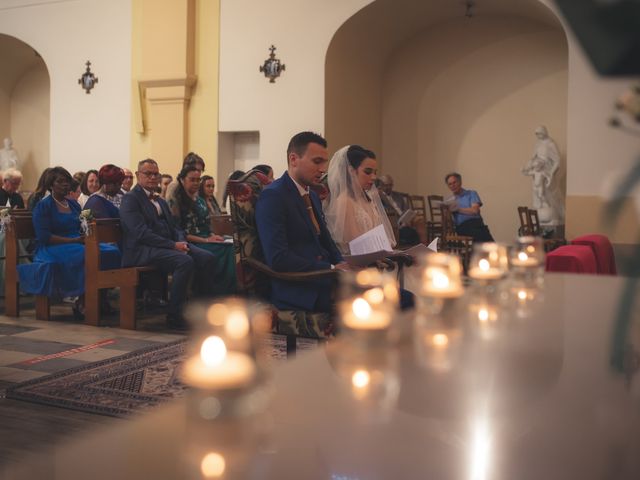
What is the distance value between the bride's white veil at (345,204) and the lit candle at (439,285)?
2.65 meters

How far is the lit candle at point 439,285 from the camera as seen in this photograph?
172 centimetres

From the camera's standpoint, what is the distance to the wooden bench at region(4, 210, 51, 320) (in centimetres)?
621

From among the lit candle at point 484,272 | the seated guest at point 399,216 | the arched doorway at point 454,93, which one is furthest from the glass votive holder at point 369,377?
the arched doorway at point 454,93

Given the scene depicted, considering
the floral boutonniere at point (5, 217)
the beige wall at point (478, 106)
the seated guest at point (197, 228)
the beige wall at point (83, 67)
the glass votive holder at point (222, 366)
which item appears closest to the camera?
the glass votive holder at point (222, 366)

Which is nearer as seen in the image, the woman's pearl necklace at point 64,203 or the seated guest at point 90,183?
the woman's pearl necklace at point 64,203

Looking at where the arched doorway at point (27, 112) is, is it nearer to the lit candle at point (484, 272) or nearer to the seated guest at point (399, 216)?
the seated guest at point (399, 216)

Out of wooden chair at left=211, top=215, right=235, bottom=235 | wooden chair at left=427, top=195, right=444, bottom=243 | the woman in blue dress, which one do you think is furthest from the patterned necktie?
wooden chair at left=427, top=195, right=444, bottom=243

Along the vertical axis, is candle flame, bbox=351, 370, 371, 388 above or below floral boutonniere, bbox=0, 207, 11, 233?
below

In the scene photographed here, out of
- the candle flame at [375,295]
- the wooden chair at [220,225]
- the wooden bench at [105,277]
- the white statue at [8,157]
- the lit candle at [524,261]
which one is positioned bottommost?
the wooden bench at [105,277]

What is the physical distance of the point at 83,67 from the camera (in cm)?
1193

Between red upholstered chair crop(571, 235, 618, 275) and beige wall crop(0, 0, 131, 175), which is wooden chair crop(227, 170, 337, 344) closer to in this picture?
red upholstered chair crop(571, 235, 618, 275)

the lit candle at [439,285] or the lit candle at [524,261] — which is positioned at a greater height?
the lit candle at [524,261]

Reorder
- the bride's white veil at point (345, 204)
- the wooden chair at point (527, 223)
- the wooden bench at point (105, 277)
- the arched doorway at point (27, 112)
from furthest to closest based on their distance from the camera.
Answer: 1. the arched doorway at point (27, 112)
2. the wooden chair at point (527, 223)
3. the wooden bench at point (105, 277)
4. the bride's white veil at point (345, 204)

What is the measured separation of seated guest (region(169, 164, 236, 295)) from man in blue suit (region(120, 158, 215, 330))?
1.33 ft
